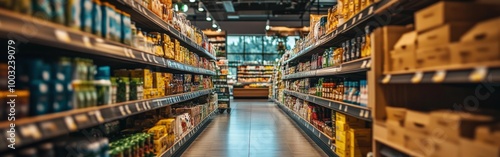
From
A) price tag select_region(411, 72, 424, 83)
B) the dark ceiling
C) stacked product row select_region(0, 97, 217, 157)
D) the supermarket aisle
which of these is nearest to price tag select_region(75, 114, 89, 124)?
stacked product row select_region(0, 97, 217, 157)

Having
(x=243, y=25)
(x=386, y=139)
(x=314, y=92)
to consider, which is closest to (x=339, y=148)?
(x=386, y=139)

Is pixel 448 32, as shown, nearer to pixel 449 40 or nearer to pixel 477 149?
pixel 449 40

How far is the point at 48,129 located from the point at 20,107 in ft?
0.42

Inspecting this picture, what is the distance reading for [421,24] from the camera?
170 centimetres

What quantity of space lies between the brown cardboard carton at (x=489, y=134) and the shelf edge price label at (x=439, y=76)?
0.75 ft

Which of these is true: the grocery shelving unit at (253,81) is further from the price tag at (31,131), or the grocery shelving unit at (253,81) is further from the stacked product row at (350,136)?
the price tag at (31,131)

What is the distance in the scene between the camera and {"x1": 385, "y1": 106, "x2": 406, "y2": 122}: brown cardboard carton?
1871mm

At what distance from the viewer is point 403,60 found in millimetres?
1833

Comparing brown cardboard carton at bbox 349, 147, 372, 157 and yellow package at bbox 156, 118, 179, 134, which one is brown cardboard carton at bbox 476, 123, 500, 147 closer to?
brown cardboard carton at bbox 349, 147, 372, 157

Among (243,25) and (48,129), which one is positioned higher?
(243,25)

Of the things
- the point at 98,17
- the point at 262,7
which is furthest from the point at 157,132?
the point at 262,7

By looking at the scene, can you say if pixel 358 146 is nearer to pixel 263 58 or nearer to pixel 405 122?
pixel 405 122

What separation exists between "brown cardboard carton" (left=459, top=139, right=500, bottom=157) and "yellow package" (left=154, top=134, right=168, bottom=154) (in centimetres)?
233

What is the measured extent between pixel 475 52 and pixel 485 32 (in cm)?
8
